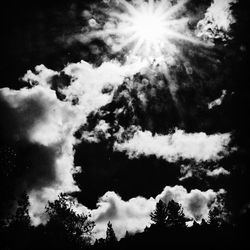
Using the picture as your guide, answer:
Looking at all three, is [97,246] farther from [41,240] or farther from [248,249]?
[248,249]

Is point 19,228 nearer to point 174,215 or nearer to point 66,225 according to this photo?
point 66,225

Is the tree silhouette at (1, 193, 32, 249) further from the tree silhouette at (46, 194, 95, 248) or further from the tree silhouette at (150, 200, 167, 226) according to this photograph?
the tree silhouette at (150, 200, 167, 226)

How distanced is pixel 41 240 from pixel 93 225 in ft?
24.5

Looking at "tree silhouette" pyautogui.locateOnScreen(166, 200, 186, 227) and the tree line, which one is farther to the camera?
"tree silhouette" pyautogui.locateOnScreen(166, 200, 186, 227)

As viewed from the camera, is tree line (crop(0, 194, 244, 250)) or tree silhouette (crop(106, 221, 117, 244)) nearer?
tree line (crop(0, 194, 244, 250))

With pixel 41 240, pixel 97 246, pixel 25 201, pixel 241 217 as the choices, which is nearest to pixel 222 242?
pixel 241 217

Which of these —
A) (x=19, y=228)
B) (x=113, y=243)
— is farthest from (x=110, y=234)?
(x=19, y=228)

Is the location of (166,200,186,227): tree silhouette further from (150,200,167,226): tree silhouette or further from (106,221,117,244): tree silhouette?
(106,221,117,244): tree silhouette

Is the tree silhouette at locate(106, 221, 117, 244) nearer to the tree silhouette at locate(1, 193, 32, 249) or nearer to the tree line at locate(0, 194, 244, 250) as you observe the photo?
the tree line at locate(0, 194, 244, 250)

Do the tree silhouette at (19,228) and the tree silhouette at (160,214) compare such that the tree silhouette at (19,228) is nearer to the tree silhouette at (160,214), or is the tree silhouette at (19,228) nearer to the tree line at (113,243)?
the tree line at (113,243)

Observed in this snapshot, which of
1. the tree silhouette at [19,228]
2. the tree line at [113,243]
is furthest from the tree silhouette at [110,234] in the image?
the tree silhouette at [19,228]

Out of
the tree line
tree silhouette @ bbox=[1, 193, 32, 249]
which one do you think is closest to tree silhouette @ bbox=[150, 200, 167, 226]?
the tree line

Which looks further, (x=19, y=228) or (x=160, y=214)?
(x=160, y=214)

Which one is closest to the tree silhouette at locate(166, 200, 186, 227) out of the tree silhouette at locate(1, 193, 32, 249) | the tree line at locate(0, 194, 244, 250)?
the tree line at locate(0, 194, 244, 250)
